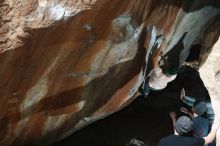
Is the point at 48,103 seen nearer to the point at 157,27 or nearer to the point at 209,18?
the point at 157,27

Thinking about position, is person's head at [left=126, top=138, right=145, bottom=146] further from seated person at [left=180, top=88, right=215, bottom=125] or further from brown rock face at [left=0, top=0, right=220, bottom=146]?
seated person at [left=180, top=88, right=215, bottom=125]

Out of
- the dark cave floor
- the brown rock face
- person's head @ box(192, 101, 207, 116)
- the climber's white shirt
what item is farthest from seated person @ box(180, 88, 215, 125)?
the brown rock face

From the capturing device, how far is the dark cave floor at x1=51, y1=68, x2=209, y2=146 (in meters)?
6.89

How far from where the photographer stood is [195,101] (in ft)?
21.5

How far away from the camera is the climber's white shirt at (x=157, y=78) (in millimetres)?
6664

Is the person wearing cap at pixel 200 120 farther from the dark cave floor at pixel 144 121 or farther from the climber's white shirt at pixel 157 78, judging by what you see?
the climber's white shirt at pixel 157 78

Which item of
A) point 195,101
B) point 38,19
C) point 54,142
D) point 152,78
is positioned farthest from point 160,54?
point 38,19

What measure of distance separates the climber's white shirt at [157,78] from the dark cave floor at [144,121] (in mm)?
475

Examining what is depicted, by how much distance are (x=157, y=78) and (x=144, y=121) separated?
1.25 m

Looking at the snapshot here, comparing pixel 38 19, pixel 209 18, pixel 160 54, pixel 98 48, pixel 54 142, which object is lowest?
pixel 54 142

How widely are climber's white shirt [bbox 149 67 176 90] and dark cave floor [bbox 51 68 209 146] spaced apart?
1.56 ft

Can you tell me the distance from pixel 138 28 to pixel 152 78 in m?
1.60

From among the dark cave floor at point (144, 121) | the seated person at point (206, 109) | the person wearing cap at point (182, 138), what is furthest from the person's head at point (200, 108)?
the person wearing cap at point (182, 138)

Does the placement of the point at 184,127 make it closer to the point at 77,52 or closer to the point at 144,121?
the point at 77,52
